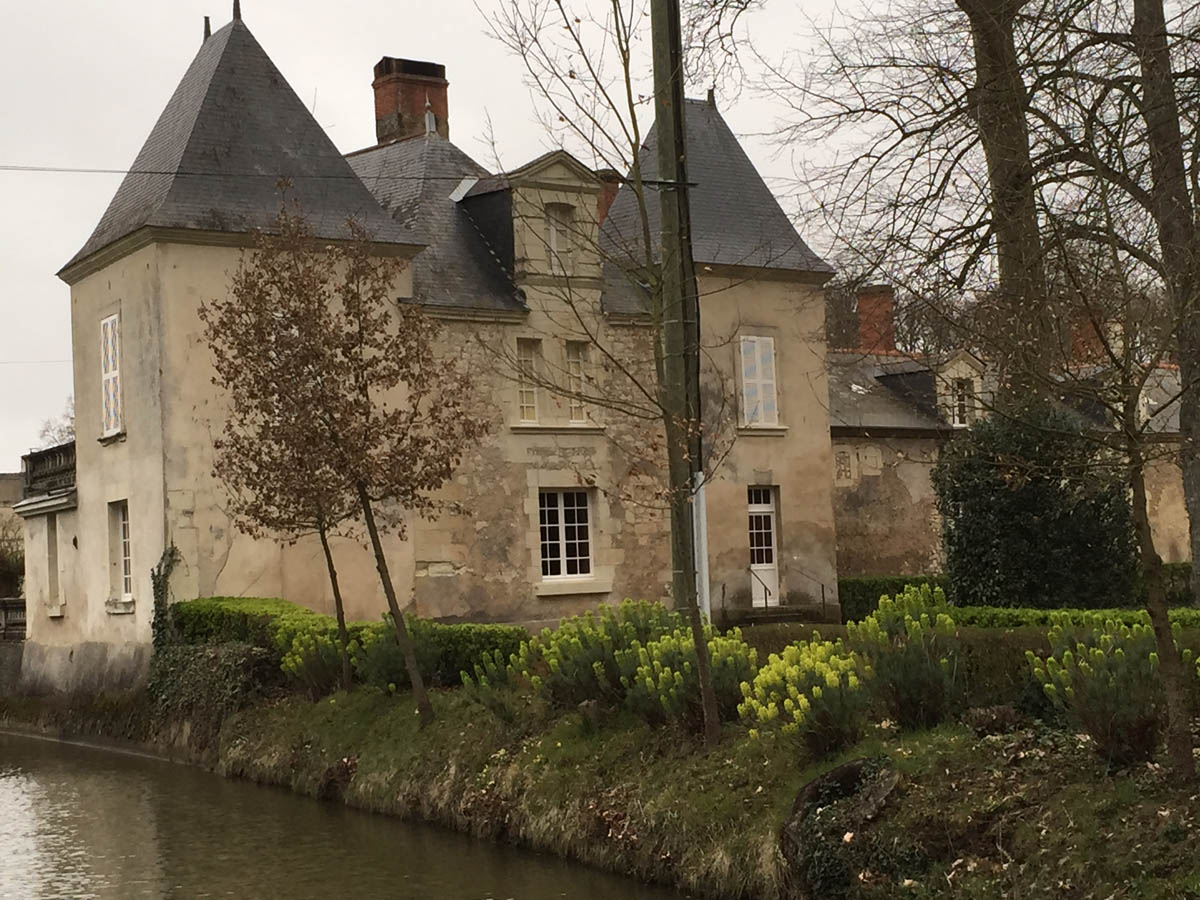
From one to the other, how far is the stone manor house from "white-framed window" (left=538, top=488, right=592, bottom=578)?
4cm

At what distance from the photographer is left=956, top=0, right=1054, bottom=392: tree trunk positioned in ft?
36.3

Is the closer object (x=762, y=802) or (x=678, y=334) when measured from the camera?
(x=762, y=802)

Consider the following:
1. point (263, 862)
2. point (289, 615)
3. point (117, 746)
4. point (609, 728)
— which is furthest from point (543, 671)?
point (117, 746)

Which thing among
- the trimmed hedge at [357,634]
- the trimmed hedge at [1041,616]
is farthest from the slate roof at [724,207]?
the trimmed hedge at [1041,616]

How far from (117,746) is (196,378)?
4.82 meters

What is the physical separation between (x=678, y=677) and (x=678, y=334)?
2684 mm

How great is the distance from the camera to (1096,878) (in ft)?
24.5

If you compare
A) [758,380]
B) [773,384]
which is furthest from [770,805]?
[773,384]

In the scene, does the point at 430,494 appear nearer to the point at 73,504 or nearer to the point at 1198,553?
the point at 73,504

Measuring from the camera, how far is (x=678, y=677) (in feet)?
36.3

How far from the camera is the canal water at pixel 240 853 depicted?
412 inches

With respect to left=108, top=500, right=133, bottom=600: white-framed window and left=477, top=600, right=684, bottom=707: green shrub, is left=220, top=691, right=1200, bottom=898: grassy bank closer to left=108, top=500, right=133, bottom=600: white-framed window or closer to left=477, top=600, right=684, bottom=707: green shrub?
left=477, top=600, right=684, bottom=707: green shrub

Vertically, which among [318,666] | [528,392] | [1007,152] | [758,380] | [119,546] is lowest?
[318,666]

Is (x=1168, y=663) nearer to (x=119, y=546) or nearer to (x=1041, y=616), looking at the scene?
(x=1041, y=616)
